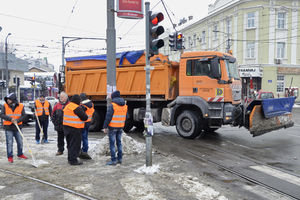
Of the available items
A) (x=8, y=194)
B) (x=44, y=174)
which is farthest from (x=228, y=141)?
(x=8, y=194)

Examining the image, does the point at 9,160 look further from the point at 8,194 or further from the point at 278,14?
→ the point at 278,14

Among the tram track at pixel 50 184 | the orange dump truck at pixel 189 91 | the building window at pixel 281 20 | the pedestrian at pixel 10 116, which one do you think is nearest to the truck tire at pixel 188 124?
the orange dump truck at pixel 189 91

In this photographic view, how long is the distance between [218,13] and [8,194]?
32.0 meters

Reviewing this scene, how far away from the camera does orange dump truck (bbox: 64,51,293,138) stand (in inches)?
352

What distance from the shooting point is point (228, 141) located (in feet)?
30.5

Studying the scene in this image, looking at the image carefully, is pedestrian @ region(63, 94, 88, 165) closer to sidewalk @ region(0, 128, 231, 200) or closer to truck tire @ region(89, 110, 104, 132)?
sidewalk @ region(0, 128, 231, 200)

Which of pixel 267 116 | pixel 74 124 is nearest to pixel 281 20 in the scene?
pixel 267 116

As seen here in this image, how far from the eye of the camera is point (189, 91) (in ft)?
30.8

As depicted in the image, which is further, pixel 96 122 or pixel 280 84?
pixel 280 84

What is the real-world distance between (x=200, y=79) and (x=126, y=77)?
2.89 m

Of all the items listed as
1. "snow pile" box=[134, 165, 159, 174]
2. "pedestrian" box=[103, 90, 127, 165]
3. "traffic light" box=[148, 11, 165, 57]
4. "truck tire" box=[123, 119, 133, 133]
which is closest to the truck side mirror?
"traffic light" box=[148, 11, 165, 57]

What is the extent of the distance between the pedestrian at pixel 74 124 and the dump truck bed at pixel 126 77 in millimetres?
4059

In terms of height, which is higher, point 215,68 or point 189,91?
point 215,68

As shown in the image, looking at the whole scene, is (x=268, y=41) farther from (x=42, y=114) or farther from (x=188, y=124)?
(x=42, y=114)
